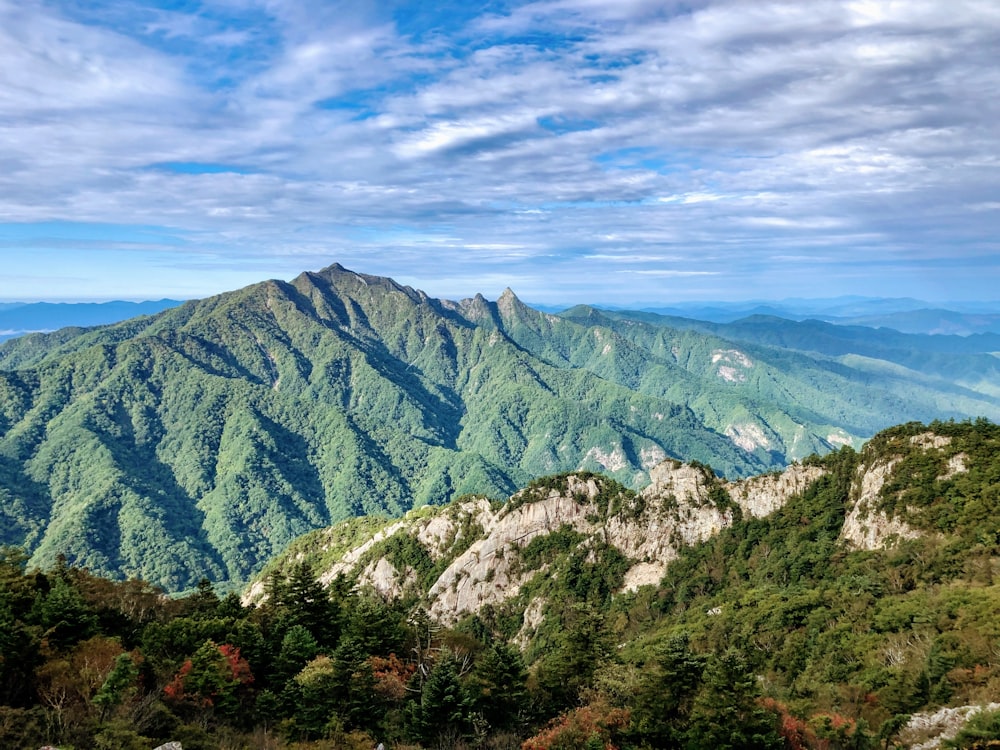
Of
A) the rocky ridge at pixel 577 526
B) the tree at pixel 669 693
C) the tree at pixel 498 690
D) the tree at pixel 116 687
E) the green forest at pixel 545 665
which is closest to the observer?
the tree at pixel 116 687

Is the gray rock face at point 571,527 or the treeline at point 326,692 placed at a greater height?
A: the treeline at point 326,692

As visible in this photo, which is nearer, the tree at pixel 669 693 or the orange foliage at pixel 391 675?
the tree at pixel 669 693

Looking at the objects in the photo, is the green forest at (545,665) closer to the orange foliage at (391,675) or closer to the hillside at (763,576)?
the orange foliage at (391,675)

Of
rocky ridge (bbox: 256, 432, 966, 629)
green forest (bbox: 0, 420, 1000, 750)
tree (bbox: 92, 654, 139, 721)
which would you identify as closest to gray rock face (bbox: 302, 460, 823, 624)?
rocky ridge (bbox: 256, 432, 966, 629)

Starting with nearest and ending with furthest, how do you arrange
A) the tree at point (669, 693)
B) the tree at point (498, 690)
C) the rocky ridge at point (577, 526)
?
the tree at point (669, 693) < the tree at point (498, 690) < the rocky ridge at point (577, 526)

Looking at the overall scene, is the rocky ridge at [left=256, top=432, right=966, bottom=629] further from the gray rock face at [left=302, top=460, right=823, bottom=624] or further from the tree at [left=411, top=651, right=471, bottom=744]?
the tree at [left=411, top=651, right=471, bottom=744]

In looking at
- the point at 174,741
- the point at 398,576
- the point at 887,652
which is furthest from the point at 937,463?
the point at 398,576

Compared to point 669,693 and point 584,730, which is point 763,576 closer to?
point 669,693

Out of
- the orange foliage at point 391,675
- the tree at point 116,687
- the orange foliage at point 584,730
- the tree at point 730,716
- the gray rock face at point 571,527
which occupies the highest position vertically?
the tree at point 116,687

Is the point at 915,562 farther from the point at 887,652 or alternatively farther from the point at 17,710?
the point at 17,710

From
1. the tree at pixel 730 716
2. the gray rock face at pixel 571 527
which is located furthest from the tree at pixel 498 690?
the gray rock face at pixel 571 527
